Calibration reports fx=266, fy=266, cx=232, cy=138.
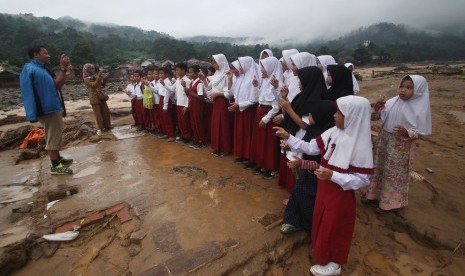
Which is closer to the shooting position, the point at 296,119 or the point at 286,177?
the point at 296,119

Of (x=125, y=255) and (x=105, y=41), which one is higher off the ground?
(x=105, y=41)

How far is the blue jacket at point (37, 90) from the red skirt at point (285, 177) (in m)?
3.70

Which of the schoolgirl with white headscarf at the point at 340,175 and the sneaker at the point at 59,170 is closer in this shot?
the schoolgirl with white headscarf at the point at 340,175

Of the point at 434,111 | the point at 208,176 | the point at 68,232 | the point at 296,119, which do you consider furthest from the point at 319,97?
the point at 434,111

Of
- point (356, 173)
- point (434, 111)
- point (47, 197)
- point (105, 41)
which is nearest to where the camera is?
point (356, 173)

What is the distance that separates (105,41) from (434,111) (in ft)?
260

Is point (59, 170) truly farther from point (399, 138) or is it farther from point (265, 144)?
point (399, 138)

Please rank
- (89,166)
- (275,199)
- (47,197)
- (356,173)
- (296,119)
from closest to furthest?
(356,173)
(296,119)
(275,199)
(47,197)
(89,166)

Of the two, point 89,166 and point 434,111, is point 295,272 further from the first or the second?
point 434,111

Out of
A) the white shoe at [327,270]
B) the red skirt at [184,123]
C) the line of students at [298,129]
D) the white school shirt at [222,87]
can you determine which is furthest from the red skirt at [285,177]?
the red skirt at [184,123]

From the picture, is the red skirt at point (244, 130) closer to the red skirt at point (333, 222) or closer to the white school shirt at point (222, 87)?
the white school shirt at point (222, 87)

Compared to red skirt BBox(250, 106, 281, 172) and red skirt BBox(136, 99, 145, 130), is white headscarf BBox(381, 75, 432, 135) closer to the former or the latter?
red skirt BBox(250, 106, 281, 172)

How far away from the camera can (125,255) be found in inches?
103

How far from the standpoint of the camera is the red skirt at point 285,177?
3463mm
